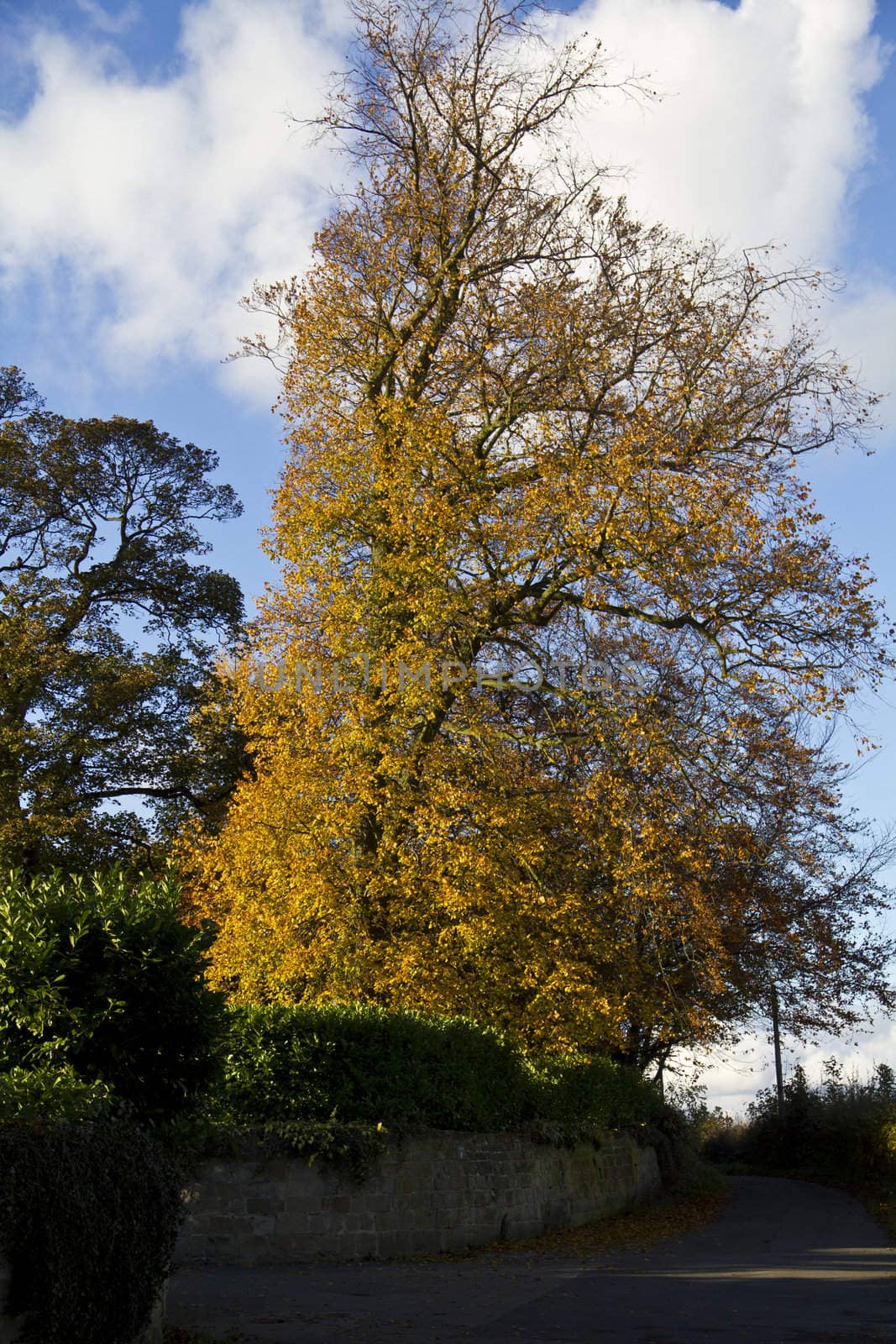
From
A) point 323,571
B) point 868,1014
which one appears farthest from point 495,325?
point 868,1014

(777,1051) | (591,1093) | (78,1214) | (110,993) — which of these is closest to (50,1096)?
(78,1214)

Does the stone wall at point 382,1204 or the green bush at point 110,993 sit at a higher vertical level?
the green bush at point 110,993

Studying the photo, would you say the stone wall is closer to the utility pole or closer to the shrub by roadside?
the shrub by roadside

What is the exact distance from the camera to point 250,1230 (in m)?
10.9

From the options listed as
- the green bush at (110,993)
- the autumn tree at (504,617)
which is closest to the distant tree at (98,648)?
the autumn tree at (504,617)

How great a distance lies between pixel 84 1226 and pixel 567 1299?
14.5ft

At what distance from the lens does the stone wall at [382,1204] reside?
10.9 meters

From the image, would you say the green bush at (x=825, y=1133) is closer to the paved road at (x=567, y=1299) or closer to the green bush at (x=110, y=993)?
the paved road at (x=567, y=1299)

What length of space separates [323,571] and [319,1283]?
427 inches

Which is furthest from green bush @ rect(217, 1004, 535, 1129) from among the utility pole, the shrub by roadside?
the utility pole

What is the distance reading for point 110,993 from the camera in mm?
8078

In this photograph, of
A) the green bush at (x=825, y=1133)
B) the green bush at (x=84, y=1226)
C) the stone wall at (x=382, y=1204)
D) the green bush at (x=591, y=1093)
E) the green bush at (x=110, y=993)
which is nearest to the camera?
the green bush at (x=84, y=1226)

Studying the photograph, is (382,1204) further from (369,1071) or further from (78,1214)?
(78,1214)

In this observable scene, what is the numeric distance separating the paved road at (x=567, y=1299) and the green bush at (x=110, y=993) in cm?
162
